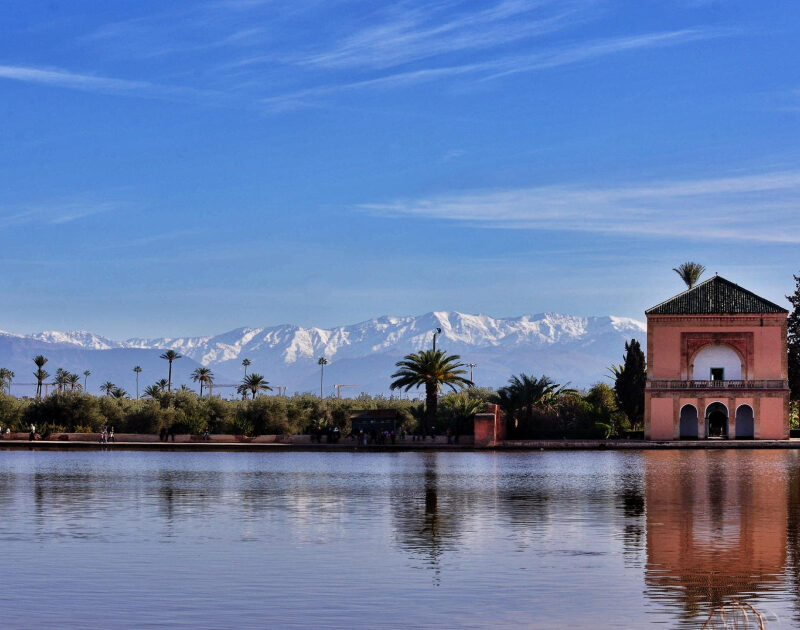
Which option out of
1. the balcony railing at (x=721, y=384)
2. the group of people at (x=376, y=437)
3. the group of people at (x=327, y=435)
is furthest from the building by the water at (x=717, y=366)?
the group of people at (x=327, y=435)

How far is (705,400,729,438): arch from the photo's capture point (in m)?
69.7

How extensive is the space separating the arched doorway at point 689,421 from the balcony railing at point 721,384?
1.50 meters

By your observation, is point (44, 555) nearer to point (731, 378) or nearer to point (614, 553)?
point (614, 553)

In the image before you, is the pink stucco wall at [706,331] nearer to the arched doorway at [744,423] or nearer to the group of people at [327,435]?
the arched doorway at [744,423]

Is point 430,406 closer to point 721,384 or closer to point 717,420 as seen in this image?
point 721,384

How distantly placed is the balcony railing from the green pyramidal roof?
3701mm

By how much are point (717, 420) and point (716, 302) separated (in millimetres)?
7408

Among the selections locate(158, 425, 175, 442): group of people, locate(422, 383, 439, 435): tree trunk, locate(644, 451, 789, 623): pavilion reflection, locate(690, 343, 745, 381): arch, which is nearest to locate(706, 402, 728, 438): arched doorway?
locate(690, 343, 745, 381): arch

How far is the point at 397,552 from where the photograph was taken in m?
16.8

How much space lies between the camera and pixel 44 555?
16281 millimetres

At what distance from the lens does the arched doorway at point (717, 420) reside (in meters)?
69.8

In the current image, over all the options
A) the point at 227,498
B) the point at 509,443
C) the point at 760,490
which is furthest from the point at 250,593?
the point at 509,443

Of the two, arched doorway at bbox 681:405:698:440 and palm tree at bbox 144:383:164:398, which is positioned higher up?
palm tree at bbox 144:383:164:398

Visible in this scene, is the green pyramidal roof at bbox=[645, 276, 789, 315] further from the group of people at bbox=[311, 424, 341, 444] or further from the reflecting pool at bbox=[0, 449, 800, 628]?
the reflecting pool at bbox=[0, 449, 800, 628]
